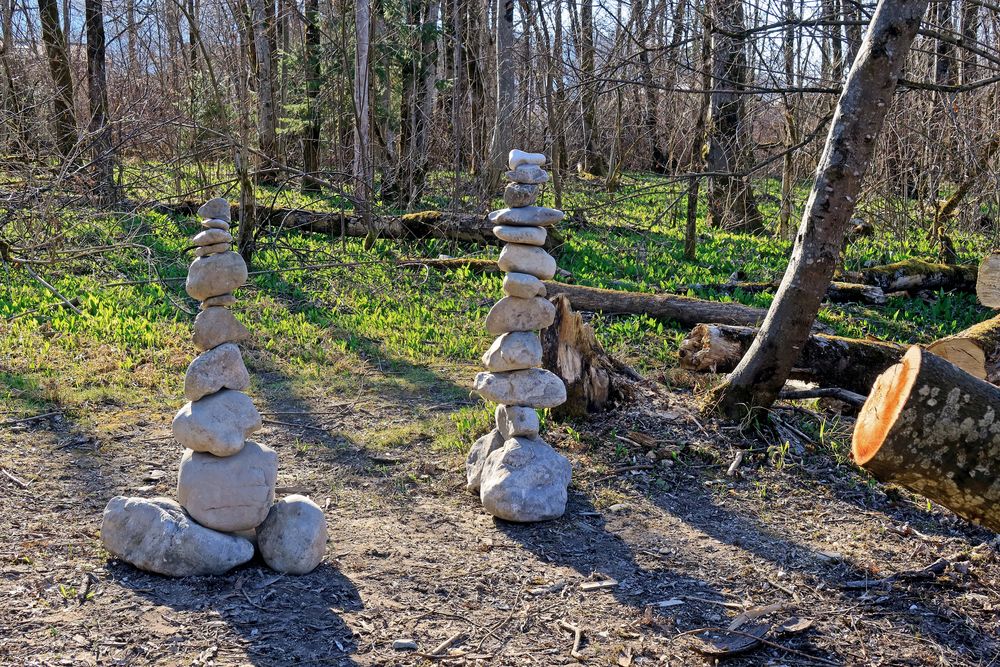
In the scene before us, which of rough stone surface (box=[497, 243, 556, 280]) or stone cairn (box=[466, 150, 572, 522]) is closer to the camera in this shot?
stone cairn (box=[466, 150, 572, 522])

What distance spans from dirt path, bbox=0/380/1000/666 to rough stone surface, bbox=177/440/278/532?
0.89 ft

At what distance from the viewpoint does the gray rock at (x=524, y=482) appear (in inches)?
198

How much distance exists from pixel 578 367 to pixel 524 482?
1.64m

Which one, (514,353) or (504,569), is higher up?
(514,353)

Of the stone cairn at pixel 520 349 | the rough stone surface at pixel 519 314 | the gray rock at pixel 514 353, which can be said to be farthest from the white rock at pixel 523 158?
the gray rock at pixel 514 353

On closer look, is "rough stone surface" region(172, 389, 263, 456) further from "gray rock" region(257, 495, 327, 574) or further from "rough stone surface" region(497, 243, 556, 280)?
"rough stone surface" region(497, 243, 556, 280)

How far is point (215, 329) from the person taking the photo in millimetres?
4438

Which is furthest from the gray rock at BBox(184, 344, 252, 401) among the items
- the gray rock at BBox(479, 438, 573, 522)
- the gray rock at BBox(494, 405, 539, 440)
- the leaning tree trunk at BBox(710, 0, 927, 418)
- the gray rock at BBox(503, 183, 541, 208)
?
the leaning tree trunk at BBox(710, 0, 927, 418)

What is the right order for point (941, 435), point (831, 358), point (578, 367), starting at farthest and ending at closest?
1. point (831, 358)
2. point (578, 367)
3. point (941, 435)

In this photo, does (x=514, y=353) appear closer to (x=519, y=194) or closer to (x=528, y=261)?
(x=528, y=261)

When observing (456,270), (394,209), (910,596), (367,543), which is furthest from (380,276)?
(910,596)

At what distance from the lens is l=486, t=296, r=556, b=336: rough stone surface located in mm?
5539

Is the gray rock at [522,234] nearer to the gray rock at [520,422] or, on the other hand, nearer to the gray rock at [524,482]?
the gray rock at [520,422]

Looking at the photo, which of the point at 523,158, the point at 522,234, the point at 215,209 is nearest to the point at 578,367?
the point at 522,234
